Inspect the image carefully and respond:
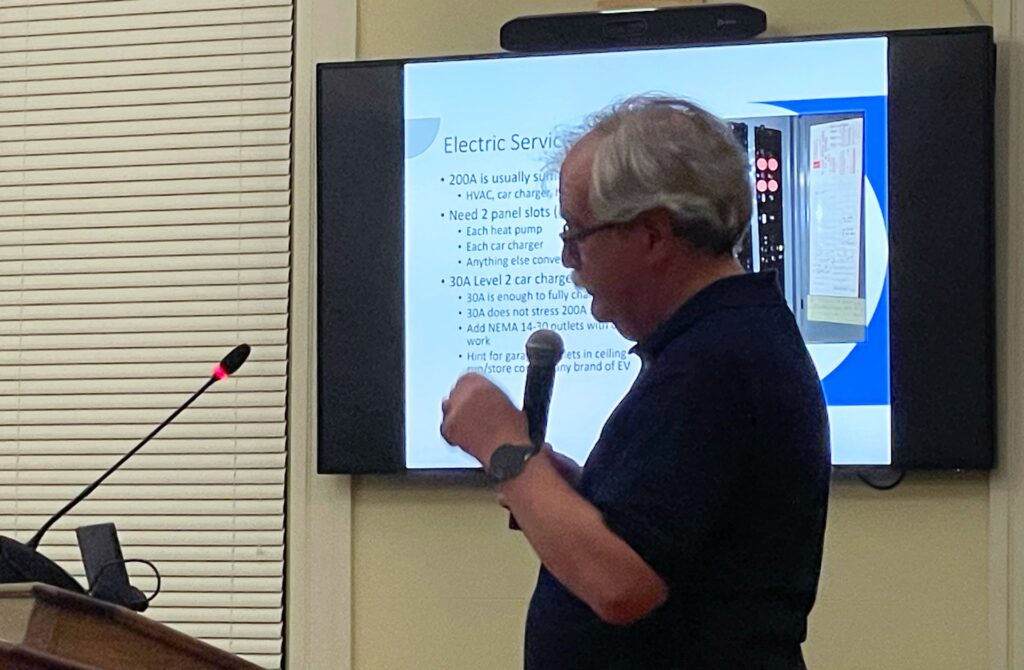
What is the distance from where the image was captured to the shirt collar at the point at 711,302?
5.19 ft

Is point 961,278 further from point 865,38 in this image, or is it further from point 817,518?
point 817,518

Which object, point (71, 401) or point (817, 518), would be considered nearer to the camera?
point (817, 518)

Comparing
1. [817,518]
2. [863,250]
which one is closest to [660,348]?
[817,518]

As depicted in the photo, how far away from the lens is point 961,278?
9.37 feet

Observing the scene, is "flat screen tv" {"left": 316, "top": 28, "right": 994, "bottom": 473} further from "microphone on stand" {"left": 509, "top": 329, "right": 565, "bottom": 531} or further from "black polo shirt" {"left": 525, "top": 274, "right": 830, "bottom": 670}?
"black polo shirt" {"left": 525, "top": 274, "right": 830, "bottom": 670}

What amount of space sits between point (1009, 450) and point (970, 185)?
1.66ft

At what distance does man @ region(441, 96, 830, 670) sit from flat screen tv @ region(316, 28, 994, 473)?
1.25m

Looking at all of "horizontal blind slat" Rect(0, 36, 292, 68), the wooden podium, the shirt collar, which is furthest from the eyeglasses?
"horizontal blind slat" Rect(0, 36, 292, 68)

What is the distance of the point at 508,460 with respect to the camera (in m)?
1.56

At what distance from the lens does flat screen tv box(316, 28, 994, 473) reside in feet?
9.39

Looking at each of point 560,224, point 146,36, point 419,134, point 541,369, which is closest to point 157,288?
point 146,36

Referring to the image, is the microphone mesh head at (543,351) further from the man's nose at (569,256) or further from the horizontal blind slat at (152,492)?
the horizontal blind slat at (152,492)

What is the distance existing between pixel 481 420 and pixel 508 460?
6cm

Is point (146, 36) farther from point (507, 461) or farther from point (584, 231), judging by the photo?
point (507, 461)
